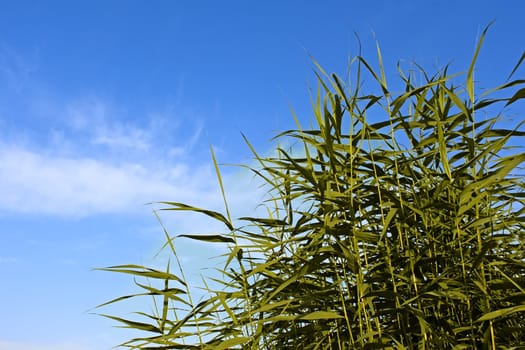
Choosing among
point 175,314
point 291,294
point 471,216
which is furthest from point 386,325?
point 175,314

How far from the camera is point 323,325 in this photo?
6.65ft

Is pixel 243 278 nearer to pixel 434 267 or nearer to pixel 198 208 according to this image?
pixel 198 208

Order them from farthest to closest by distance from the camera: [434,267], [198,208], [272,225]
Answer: [272,225] → [434,267] → [198,208]

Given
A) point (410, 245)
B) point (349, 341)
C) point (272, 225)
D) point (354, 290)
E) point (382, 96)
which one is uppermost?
point (382, 96)

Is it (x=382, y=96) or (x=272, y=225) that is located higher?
(x=382, y=96)

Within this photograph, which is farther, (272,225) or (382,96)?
(272,225)

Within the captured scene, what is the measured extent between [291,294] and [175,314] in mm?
454

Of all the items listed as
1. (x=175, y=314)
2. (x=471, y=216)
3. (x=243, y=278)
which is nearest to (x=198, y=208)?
(x=243, y=278)

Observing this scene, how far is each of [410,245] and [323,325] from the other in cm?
44

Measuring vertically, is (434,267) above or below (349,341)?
above

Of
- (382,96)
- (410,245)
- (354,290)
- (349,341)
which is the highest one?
(382,96)

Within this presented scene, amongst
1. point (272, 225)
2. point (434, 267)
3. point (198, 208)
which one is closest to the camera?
point (198, 208)

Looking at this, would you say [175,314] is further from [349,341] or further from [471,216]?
[471,216]

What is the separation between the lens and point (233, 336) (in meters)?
2.16
